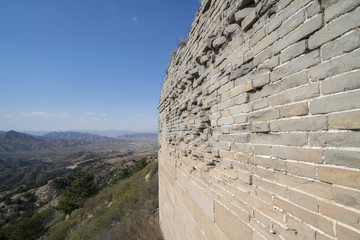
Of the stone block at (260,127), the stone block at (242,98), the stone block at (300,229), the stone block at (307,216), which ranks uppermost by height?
the stone block at (242,98)

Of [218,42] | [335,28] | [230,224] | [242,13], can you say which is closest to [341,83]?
[335,28]

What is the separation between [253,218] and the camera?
5.03 feet

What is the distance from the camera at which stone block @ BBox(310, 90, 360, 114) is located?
89 cm

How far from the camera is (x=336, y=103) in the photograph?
3.16ft

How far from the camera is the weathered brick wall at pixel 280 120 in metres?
0.93

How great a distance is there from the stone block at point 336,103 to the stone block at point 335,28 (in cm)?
32

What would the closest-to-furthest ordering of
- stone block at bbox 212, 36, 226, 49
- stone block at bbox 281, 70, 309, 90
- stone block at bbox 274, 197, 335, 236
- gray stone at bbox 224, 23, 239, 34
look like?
1. stone block at bbox 274, 197, 335, 236
2. stone block at bbox 281, 70, 309, 90
3. gray stone at bbox 224, 23, 239, 34
4. stone block at bbox 212, 36, 226, 49

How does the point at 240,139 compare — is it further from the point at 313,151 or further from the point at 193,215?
the point at 193,215

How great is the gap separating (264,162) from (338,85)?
73cm

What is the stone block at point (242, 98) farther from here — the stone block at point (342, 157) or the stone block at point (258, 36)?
the stone block at point (342, 157)

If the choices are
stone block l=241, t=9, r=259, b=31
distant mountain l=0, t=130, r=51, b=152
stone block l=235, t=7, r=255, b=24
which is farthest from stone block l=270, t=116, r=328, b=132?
distant mountain l=0, t=130, r=51, b=152

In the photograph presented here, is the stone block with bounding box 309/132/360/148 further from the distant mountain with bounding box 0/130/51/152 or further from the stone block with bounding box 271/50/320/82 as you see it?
the distant mountain with bounding box 0/130/51/152

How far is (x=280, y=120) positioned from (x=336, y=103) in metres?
0.36

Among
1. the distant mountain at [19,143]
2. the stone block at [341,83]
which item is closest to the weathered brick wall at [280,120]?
the stone block at [341,83]
